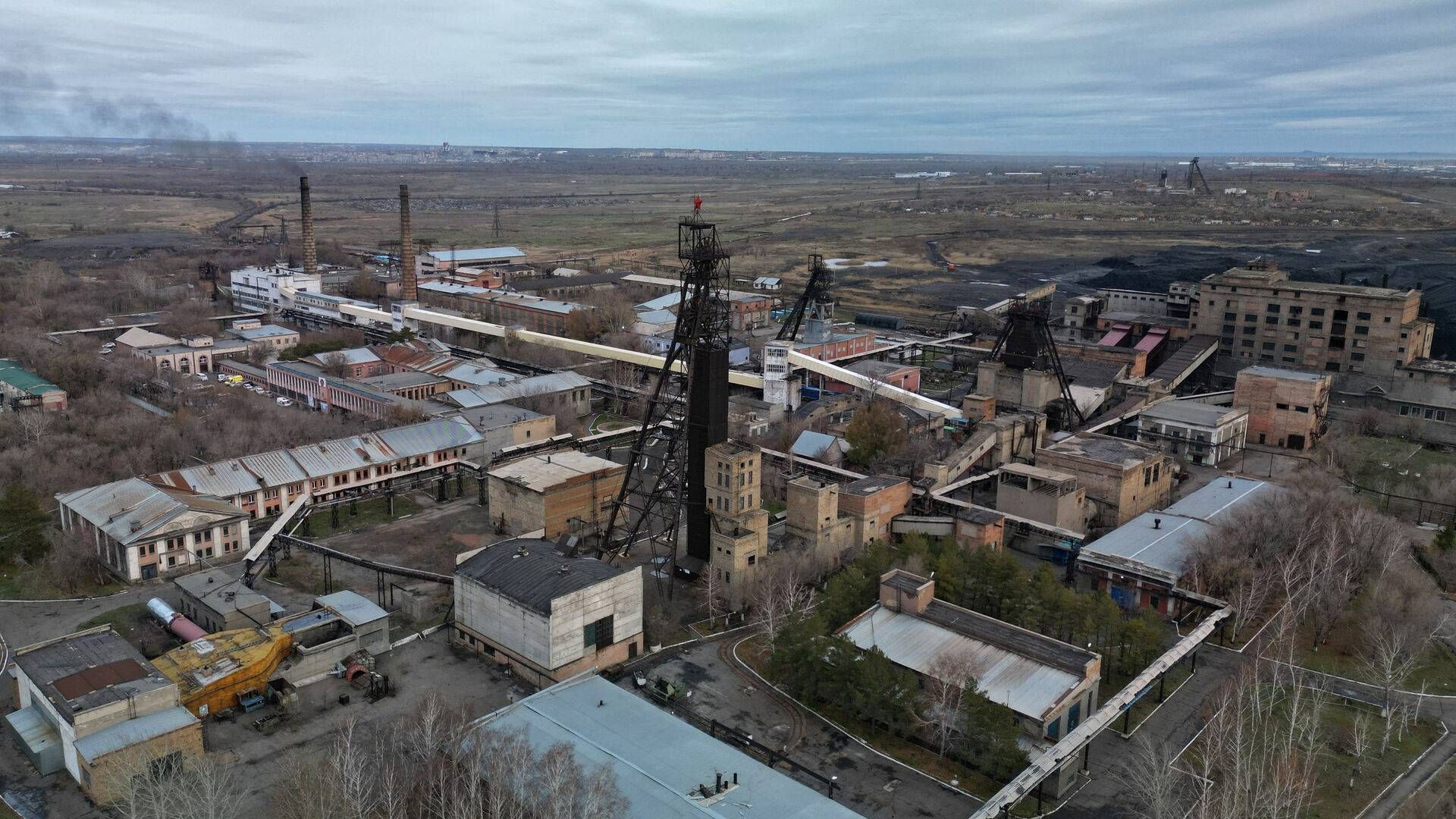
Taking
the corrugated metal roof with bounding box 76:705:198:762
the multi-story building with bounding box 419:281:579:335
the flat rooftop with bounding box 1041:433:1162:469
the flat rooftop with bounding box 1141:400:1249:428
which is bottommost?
the corrugated metal roof with bounding box 76:705:198:762

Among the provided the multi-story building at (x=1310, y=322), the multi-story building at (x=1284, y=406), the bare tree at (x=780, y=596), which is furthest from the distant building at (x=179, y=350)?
the multi-story building at (x=1310, y=322)

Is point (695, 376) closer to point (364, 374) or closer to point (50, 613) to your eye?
point (50, 613)

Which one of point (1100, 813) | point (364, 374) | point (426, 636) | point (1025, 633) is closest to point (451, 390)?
point (364, 374)

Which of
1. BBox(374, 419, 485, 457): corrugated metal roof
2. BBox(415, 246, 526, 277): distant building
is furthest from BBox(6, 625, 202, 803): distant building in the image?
BBox(415, 246, 526, 277): distant building

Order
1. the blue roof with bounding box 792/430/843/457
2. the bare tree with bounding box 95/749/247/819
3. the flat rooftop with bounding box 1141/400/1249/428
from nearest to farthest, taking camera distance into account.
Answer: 1. the bare tree with bounding box 95/749/247/819
2. the blue roof with bounding box 792/430/843/457
3. the flat rooftop with bounding box 1141/400/1249/428

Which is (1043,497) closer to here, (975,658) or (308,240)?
(975,658)

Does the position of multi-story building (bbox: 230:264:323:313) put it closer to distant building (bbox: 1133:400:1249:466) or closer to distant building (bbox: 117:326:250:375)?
distant building (bbox: 117:326:250:375)

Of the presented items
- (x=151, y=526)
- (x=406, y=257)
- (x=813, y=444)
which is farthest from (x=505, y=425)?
(x=406, y=257)
